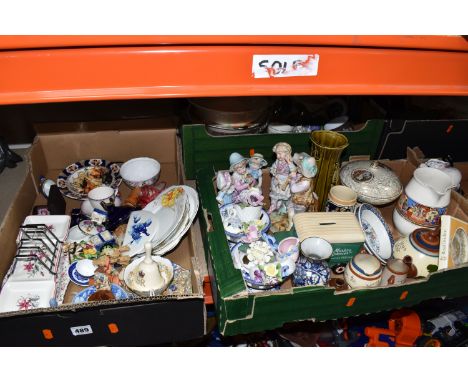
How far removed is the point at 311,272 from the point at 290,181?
0.88ft

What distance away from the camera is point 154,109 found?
5.72 ft

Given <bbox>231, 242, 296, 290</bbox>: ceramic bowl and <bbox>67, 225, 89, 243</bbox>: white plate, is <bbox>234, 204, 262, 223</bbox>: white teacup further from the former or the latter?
<bbox>67, 225, 89, 243</bbox>: white plate

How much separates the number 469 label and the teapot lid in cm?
89

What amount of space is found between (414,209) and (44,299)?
111 cm

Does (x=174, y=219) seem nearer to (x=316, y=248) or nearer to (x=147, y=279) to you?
(x=147, y=279)

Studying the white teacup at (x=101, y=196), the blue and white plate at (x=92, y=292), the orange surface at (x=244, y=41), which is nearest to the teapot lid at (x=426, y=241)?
the orange surface at (x=244, y=41)

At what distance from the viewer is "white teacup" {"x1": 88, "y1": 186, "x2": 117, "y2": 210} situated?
54.4 inches

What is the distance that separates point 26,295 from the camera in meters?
1.21

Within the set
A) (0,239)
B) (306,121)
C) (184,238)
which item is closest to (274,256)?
(184,238)

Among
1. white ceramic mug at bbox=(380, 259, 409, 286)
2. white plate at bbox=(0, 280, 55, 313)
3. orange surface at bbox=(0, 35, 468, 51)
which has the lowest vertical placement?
white plate at bbox=(0, 280, 55, 313)

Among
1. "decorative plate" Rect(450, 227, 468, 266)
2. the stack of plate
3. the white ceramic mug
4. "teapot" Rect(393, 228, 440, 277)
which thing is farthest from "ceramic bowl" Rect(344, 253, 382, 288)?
the stack of plate

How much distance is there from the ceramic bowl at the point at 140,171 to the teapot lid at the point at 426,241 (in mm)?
891

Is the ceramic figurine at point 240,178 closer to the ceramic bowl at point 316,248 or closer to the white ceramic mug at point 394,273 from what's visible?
the ceramic bowl at point 316,248

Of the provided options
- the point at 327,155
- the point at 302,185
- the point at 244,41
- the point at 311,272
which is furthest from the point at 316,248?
the point at 244,41
